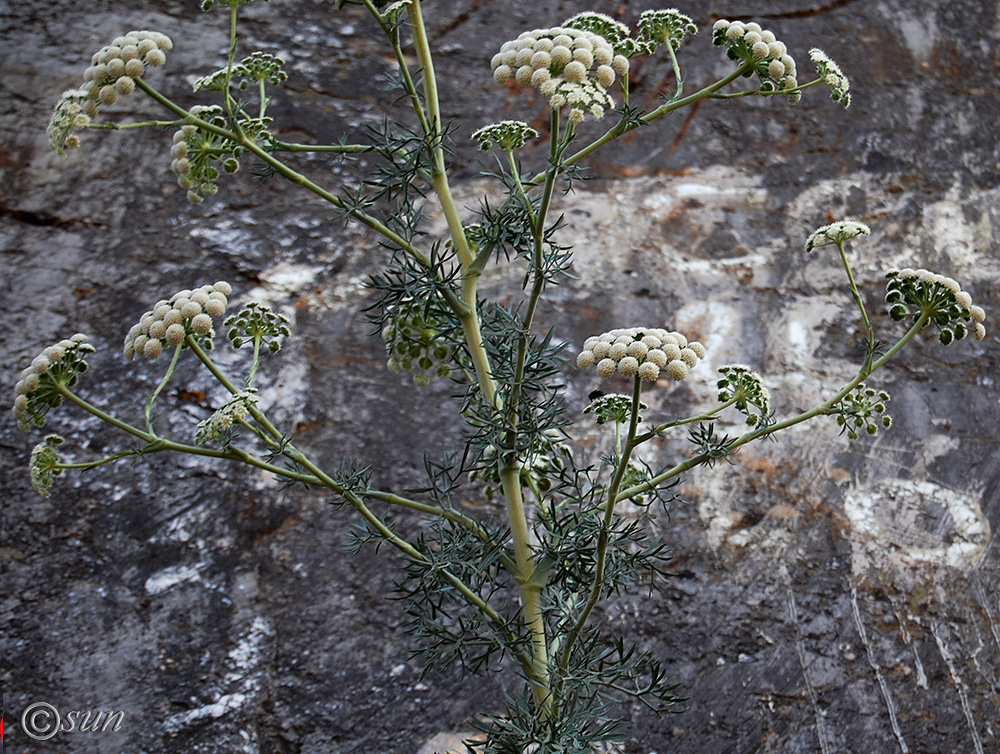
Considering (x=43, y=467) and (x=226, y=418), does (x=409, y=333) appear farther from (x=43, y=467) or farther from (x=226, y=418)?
(x=43, y=467)

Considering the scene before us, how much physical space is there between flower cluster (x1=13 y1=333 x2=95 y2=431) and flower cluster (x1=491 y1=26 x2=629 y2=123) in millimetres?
547

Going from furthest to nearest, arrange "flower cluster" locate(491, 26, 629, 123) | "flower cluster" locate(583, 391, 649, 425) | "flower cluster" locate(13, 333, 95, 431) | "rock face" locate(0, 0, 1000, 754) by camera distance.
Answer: "rock face" locate(0, 0, 1000, 754), "flower cluster" locate(583, 391, 649, 425), "flower cluster" locate(13, 333, 95, 431), "flower cluster" locate(491, 26, 629, 123)

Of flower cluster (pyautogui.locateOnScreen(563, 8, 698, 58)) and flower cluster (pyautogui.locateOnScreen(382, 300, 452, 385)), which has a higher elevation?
flower cluster (pyautogui.locateOnScreen(563, 8, 698, 58))

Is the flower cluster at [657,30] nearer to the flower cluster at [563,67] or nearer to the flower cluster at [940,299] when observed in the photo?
the flower cluster at [563,67]

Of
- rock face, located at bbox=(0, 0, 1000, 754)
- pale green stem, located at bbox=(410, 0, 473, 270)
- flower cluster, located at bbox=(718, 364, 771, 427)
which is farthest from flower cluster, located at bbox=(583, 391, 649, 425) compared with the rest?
rock face, located at bbox=(0, 0, 1000, 754)

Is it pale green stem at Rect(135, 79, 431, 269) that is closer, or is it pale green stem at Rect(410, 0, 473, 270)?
pale green stem at Rect(135, 79, 431, 269)

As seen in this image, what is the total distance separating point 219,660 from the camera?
1.69 metres

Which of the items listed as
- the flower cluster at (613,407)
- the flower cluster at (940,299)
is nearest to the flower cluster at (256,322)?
the flower cluster at (613,407)

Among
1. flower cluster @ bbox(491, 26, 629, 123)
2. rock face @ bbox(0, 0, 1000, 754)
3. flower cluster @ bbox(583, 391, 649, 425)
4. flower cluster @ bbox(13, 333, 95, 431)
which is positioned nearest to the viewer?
flower cluster @ bbox(491, 26, 629, 123)

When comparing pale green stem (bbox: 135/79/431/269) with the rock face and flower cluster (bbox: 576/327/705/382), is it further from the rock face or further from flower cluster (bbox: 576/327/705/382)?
the rock face

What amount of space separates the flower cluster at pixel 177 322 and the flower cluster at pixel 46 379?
7 centimetres

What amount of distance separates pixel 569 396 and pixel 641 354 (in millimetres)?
1224

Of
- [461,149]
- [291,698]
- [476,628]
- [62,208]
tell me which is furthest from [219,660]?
[461,149]

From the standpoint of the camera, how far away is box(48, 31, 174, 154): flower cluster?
3.05 feet
